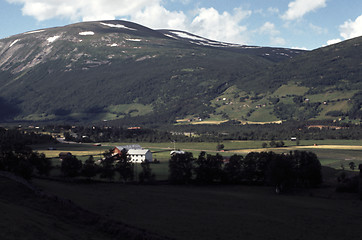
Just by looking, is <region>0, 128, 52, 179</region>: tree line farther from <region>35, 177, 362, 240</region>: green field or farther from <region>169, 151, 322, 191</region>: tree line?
<region>169, 151, 322, 191</region>: tree line

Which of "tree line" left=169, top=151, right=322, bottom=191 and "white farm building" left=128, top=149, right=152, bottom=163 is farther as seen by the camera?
"white farm building" left=128, top=149, right=152, bottom=163

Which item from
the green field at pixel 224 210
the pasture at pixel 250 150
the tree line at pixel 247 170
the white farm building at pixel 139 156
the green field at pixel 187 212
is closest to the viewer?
the green field at pixel 187 212

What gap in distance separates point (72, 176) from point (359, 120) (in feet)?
465

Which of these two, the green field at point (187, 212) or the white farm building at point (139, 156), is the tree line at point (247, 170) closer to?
the green field at point (187, 212)

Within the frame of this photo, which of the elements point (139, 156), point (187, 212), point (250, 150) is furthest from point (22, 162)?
point (250, 150)

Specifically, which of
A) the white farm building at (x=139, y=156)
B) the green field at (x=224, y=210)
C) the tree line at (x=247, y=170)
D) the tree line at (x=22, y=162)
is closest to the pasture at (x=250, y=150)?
the white farm building at (x=139, y=156)

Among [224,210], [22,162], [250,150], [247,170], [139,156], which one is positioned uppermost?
[250,150]

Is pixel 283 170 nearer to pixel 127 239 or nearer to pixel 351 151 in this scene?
pixel 127 239

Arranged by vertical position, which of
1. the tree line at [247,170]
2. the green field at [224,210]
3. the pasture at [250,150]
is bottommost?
the green field at [224,210]

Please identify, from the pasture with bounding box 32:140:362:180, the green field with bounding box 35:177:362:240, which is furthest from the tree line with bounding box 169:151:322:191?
the pasture with bounding box 32:140:362:180

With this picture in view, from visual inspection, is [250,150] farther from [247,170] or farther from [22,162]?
[22,162]

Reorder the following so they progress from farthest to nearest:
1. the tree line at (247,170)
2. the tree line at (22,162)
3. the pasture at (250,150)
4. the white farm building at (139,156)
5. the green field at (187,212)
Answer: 1. the white farm building at (139,156)
2. the pasture at (250,150)
3. the tree line at (247,170)
4. the tree line at (22,162)
5. the green field at (187,212)

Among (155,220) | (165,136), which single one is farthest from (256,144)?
(155,220)

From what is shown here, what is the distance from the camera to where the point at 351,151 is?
4055 inches
